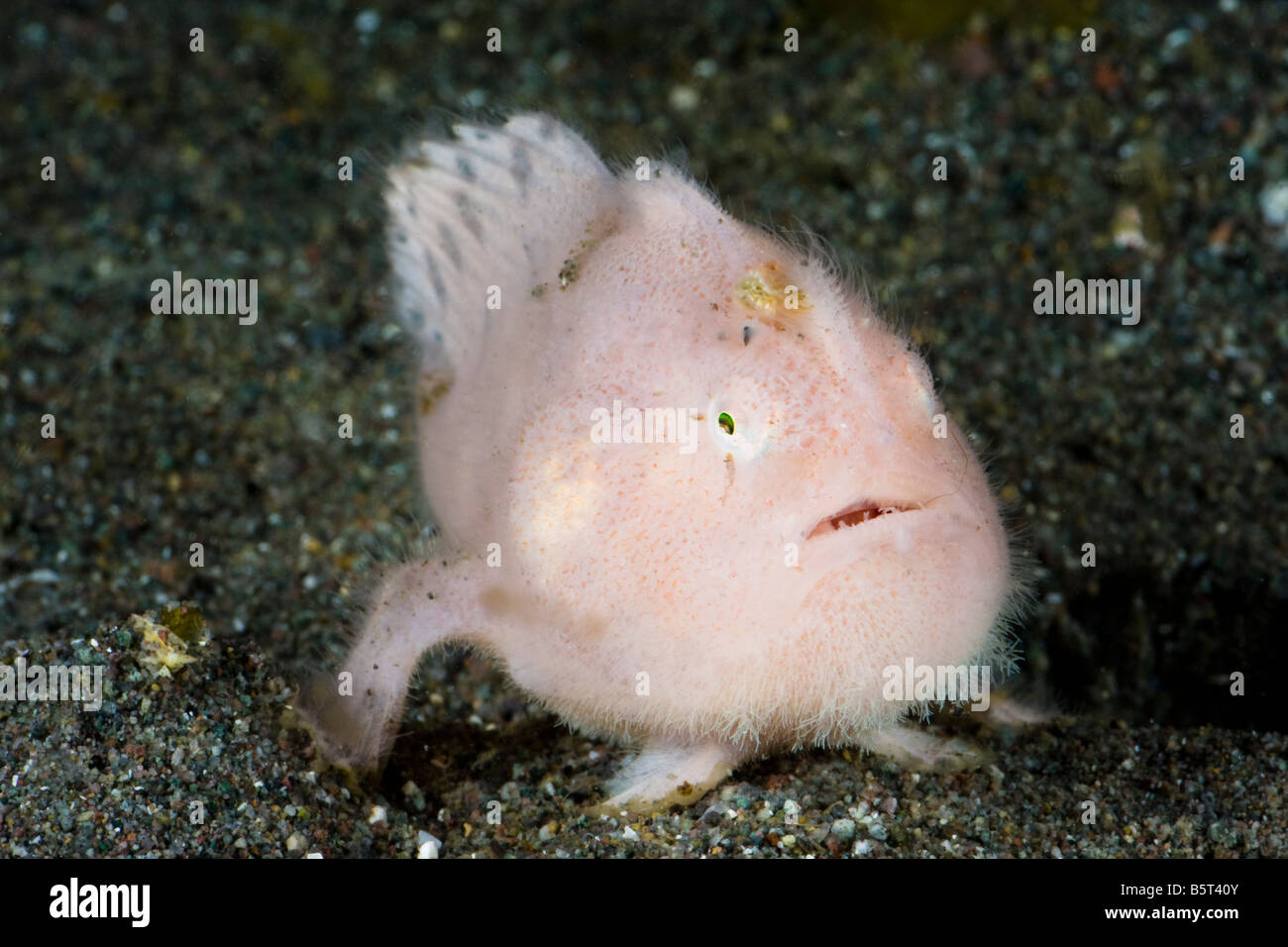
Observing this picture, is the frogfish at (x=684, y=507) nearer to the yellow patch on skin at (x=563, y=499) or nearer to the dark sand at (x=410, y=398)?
the yellow patch on skin at (x=563, y=499)

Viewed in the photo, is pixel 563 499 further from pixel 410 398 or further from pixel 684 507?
pixel 410 398

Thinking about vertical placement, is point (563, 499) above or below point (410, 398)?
below

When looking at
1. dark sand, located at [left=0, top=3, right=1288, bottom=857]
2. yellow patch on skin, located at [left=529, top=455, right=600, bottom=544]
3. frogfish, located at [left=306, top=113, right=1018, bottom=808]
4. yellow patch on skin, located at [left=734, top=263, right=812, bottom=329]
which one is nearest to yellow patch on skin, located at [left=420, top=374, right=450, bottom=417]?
frogfish, located at [left=306, top=113, right=1018, bottom=808]

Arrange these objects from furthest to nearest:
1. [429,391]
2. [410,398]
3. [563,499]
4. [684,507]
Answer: [410,398] < [429,391] < [563,499] < [684,507]

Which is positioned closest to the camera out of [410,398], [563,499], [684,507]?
[684,507]

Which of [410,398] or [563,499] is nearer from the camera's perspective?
[563,499]

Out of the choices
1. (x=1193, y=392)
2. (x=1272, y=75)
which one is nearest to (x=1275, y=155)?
(x=1272, y=75)

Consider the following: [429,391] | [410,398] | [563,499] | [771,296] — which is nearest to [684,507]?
[563,499]
